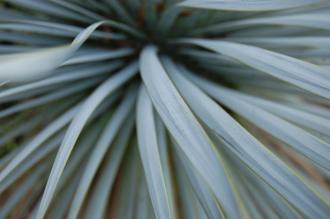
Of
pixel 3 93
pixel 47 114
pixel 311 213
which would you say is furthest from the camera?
pixel 47 114

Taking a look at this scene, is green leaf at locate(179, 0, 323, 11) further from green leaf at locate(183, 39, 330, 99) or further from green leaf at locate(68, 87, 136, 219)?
green leaf at locate(68, 87, 136, 219)

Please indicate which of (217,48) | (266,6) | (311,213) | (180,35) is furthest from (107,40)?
(311,213)

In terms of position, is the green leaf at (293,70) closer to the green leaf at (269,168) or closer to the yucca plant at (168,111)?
the yucca plant at (168,111)

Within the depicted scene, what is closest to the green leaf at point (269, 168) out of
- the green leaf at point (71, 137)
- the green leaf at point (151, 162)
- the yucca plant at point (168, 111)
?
the yucca plant at point (168, 111)

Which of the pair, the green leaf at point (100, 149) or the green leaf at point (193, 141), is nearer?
the green leaf at point (193, 141)

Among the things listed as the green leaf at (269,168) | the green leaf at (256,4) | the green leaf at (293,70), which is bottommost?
the green leaf at (269,168)

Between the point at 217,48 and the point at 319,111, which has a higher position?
the point at 217,48

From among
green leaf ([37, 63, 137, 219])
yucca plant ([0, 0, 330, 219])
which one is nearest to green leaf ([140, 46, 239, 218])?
yucca plant ([0, 0, 330, 219])

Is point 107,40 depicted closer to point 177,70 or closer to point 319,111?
point 177,70

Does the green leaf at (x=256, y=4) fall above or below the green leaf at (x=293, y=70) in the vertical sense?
above
